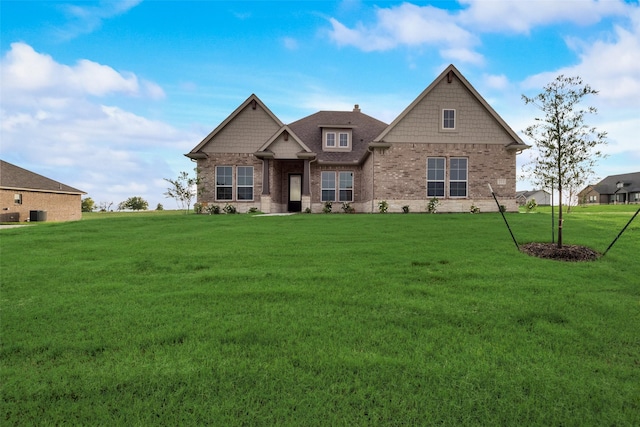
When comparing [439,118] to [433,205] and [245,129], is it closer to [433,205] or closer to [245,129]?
[433,205]

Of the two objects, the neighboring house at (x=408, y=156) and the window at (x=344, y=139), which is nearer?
the neighboring house at (x=408, y=156)

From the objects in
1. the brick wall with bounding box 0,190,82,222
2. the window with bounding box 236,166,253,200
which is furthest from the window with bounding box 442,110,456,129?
the brick wall with bounding box 0,190,82,222

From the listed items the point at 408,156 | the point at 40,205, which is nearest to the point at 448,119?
the point at 408,156

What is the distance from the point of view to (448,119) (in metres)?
20.6

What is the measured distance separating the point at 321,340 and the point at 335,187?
2028cm

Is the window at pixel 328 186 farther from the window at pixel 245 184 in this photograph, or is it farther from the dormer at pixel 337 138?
the window at pixel 245 184

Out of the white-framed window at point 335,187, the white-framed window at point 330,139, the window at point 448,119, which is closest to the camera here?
the window at point 448,119

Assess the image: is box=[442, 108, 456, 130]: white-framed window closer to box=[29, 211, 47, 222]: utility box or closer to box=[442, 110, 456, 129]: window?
box=[442, 110, 456, 129]: window

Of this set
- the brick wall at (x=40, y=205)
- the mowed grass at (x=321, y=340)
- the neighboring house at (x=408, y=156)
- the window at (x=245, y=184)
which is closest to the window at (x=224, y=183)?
the neighboring house at (x=408, y=156)

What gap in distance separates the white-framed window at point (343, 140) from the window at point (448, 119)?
687 cm

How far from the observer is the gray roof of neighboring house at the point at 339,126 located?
24.2 m

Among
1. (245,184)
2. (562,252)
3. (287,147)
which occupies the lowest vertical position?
(562,252)

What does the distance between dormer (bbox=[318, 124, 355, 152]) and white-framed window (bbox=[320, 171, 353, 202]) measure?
204cm

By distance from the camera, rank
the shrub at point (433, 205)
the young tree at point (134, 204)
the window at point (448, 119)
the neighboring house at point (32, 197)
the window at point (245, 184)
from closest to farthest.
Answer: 1. the shrub at point (433, 205)
2. the window at point (448, 119)
3. the window at point (245, 184)
4. the neighboring house at point (32, 197)
5. the young tree at point (134, 204)
